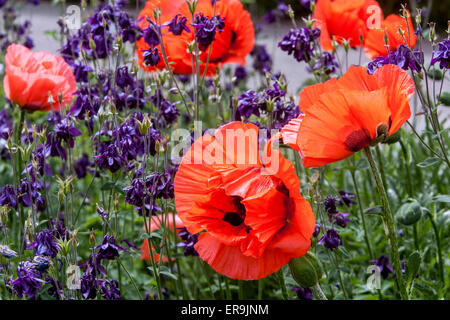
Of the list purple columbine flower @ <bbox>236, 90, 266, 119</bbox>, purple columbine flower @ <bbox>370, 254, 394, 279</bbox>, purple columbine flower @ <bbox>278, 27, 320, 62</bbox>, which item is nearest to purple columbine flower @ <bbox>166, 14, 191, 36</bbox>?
purple columbine flower @ <bbox>236, 90, 266, 119</bbox>

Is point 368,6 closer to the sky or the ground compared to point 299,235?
closer to the sky

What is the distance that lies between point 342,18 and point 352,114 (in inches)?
28.3

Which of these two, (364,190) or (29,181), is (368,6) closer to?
(364,190)

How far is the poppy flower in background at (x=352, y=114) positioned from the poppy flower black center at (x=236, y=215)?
0.11 m

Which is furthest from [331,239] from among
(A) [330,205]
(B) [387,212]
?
(B) [387,212]

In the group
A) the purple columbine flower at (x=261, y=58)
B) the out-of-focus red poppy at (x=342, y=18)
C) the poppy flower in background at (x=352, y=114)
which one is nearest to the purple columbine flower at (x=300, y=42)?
the out-of-focus red poppy at (x=342, y=18)

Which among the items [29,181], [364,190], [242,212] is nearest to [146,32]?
[29,181]

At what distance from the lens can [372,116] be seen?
2.78 feet

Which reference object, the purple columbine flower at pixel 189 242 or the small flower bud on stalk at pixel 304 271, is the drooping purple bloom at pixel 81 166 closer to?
the purple columbine flower at pixel 189 242

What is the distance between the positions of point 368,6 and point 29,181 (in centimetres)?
84

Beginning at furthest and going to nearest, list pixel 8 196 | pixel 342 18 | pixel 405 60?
1. pixel 342 18
2. pixel 8 196
3. pixel 405 60

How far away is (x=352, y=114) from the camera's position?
0.85 meters

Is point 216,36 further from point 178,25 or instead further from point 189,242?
point 189,242

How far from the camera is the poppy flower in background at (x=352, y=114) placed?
0.84m
